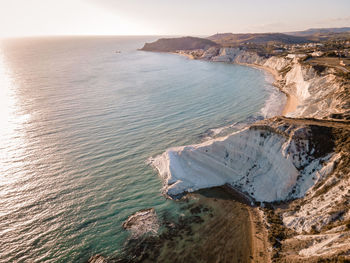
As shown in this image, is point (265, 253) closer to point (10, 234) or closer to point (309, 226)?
point (309, 226)

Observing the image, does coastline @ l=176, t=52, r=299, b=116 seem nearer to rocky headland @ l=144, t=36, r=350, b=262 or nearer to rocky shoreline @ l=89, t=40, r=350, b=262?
rocky headland @ l=144, t=36, r=350, b=262

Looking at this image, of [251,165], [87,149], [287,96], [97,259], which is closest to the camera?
[97,259]

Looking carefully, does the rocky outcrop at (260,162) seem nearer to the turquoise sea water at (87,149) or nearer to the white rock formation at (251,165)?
the white rock formation at (251,165)

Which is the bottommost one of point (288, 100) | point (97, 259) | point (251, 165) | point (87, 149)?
point (97, 259)

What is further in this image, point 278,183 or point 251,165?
point 251,165

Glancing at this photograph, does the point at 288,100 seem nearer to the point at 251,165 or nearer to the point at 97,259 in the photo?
the point at 251,165

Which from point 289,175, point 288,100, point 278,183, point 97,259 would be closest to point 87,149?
point 97,259

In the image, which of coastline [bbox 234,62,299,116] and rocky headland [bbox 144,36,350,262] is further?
coastline [bbox 234,62,299,116]

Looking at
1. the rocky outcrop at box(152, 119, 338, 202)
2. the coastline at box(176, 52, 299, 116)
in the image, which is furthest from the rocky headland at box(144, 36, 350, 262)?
the coastline at box(176, 52, 299, 116)
